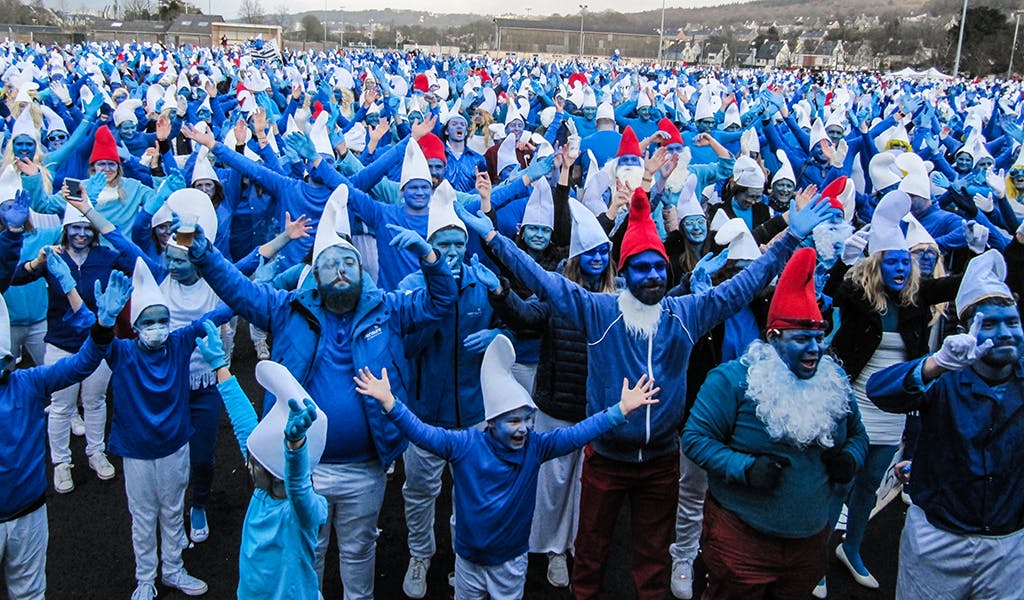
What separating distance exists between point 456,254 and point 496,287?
1.29 feet

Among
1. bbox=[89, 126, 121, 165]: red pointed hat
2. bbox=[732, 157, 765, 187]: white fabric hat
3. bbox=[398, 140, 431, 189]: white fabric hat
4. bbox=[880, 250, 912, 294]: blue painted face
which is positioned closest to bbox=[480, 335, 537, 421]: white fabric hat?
bbox=[880, 250, 912, 294]: blue painted face

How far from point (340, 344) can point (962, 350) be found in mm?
2603

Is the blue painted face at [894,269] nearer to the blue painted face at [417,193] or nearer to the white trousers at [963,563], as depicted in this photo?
the white trousers at [963,563]

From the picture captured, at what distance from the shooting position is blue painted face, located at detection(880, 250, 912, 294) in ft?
14.5

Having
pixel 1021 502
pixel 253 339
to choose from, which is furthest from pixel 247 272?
pixel 1021 502

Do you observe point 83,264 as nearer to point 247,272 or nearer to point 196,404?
point 247,272

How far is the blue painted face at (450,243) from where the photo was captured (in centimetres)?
423

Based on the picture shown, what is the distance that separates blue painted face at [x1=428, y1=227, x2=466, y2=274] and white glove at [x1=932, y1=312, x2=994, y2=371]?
227 cm

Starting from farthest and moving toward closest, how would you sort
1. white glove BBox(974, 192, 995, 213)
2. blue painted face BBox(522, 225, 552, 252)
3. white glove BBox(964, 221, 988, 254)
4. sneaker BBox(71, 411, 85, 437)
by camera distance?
white glove BBox(974, 192, 995, 213) → sneaker BBox(71, 411, 85, 437) → white glove BBox(964, 221, 988, 254) → blue painted face BBox(522, 225, 552, 252)

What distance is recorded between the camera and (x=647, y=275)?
12.5 feet

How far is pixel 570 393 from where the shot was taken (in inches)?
178

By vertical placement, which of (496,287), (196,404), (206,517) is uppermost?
(496,287)

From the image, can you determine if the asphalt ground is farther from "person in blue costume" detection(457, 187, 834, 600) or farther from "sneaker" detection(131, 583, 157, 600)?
"person in blue costume" detection(457, 187, 834, 600)

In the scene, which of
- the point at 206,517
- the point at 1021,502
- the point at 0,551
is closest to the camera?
the point at 1021,502
